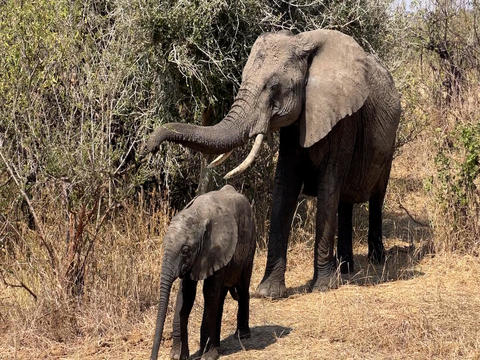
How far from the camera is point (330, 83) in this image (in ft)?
28.3

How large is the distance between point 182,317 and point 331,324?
5.07 ft

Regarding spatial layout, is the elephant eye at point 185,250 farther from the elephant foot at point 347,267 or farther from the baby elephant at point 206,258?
the elephant foot at point 347,267

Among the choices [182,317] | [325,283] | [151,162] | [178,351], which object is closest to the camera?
[182,317]

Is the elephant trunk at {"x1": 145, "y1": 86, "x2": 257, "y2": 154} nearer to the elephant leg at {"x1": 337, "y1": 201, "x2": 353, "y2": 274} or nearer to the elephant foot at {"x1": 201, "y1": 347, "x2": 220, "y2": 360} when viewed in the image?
the elephant foot at {"x1": 201, "y1": 347, "x2": 220, "y2": 360}

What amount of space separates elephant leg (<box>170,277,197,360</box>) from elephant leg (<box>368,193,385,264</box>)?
409 cm

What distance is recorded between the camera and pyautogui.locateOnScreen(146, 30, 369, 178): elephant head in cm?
799

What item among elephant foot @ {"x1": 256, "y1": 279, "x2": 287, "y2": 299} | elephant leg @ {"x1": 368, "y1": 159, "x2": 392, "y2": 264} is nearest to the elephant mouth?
elephant foot @ {"x1": 256, "y1": 279, "x2": 287, "y2": 299}

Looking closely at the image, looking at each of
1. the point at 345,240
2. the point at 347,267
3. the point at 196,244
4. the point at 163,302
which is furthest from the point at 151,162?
the point at 163,302

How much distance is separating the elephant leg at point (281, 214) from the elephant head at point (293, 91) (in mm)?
465

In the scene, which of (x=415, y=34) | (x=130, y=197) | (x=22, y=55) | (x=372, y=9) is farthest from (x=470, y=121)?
(x=22, y=55)

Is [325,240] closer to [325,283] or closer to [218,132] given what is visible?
[325,283]

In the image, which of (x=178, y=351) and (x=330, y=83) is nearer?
(x=178, y=351)

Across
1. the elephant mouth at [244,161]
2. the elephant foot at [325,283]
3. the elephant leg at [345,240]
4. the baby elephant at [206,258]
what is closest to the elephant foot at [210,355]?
the baby elephant at [206,258]

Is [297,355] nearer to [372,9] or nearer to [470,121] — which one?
[470,121]
